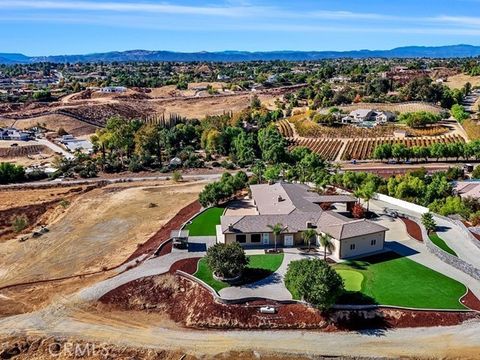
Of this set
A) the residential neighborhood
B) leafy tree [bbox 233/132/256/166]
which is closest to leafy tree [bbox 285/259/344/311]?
the residential neighborhood

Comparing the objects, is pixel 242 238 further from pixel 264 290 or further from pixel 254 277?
pixel 264 290

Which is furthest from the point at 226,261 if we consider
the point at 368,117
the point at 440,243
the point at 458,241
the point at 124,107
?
the point at 124,107

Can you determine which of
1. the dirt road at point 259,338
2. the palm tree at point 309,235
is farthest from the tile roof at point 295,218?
the dirt road at point 259,338

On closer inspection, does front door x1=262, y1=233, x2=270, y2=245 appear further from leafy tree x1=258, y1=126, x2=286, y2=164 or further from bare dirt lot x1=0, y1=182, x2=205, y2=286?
leafy tree x1=258, y1=126, x2=286, y2=164

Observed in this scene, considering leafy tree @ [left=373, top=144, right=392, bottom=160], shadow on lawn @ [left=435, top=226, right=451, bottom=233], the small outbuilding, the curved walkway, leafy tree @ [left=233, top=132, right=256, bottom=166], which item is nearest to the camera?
the curved walkway

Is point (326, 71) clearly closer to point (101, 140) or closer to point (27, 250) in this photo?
point (101, 140)

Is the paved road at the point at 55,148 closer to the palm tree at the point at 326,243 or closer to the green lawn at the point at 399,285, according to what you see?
the palm tree at the point at 326,243
